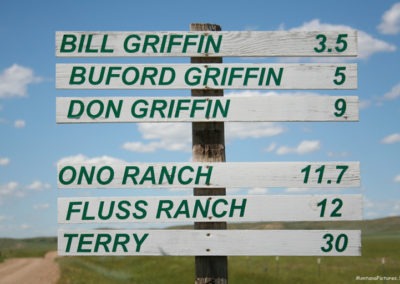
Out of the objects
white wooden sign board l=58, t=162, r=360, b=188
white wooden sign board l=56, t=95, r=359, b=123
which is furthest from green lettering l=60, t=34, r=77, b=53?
white wooden sign board l=58, t=162, r=360, b=188

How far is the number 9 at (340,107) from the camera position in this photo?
9133 mm

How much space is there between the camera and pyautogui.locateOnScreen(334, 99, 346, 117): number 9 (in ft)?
30.0

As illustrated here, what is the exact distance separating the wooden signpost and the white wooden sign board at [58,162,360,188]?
2 centimetres

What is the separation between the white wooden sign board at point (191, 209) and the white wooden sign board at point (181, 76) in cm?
188

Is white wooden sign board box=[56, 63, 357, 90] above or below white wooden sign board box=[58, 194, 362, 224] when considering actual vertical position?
above

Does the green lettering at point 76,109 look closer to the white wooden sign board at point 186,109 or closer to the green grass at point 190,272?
the white wooden sign board at point 186,109

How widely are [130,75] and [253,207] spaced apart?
302cm

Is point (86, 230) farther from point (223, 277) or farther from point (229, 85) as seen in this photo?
point (229, 85)

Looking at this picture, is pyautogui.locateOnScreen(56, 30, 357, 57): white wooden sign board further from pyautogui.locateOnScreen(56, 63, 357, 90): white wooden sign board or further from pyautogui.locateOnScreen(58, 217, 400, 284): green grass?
pyautogui.locateOnScreen(58, 217, 400, 284): green grass

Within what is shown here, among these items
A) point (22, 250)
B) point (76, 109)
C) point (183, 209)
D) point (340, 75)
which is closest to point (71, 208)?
point (76, 109)

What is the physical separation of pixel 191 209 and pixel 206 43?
2.83m

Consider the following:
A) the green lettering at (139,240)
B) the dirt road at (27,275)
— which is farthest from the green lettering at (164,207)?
the dirt road at (27,275)

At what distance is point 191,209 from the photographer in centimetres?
874

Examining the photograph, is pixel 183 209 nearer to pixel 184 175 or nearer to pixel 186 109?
pixel 184 175
